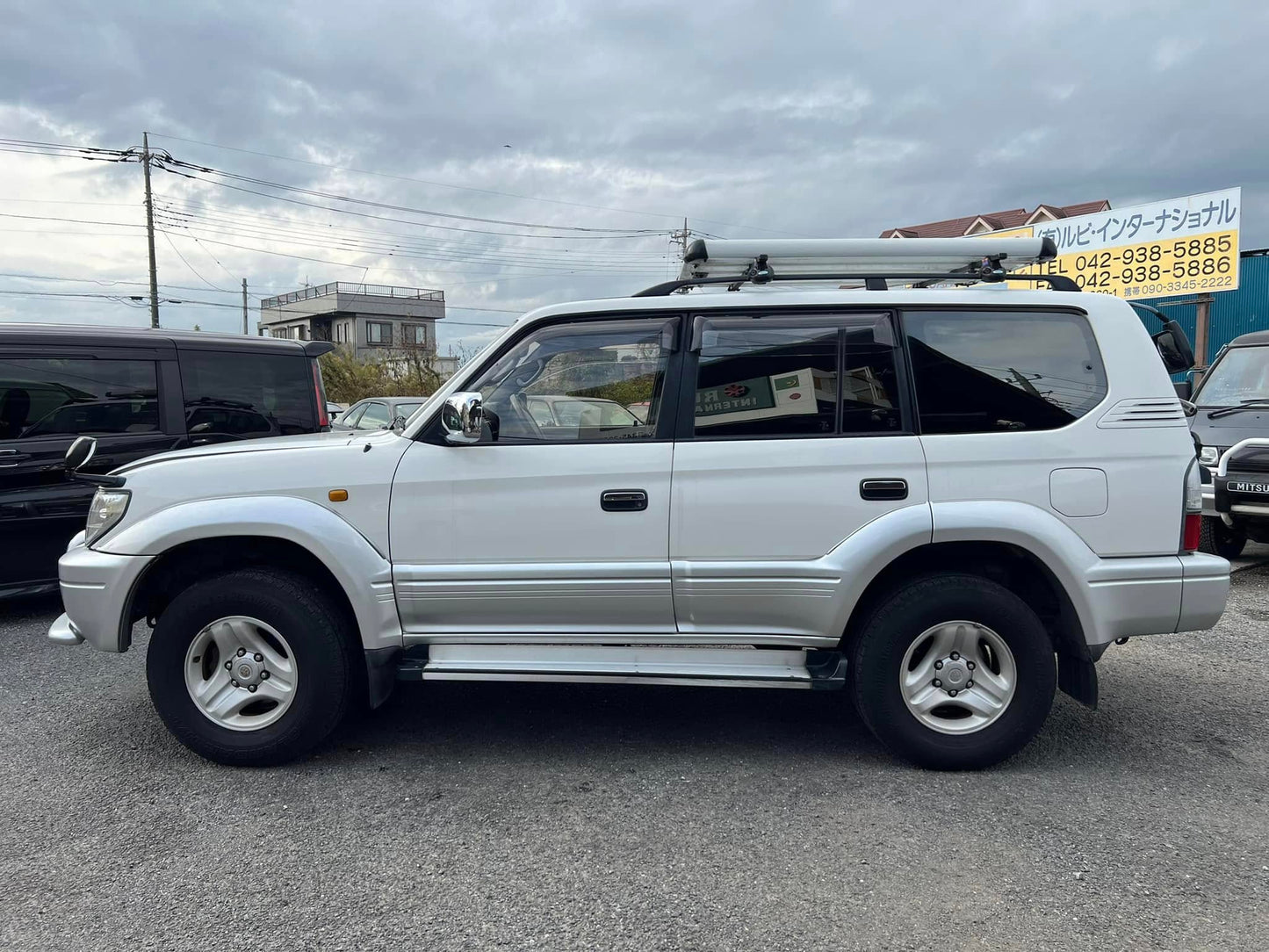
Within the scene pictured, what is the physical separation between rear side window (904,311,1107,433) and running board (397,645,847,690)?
3.49 ft

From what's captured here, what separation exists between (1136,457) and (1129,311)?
2.07 feet

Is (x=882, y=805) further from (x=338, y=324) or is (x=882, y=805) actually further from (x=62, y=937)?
(x=338, y=324)

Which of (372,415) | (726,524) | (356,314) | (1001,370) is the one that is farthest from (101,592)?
(356,314)

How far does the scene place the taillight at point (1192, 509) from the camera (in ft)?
11.5

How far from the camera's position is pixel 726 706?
14.7 feet

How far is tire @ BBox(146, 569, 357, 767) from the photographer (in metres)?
3.66

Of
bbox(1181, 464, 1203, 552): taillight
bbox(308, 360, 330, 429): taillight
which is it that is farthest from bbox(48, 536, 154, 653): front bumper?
bbox(1181, 464, 1203, 552): taillight

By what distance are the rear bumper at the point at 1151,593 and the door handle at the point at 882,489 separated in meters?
0.78

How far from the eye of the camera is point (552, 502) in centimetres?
361

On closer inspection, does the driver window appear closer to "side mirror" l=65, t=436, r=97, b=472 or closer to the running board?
the running board

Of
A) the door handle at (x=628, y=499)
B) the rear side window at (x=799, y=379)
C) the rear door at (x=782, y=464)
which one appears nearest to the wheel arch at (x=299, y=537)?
the door handle at (x=628, y=499)

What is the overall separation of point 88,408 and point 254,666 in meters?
3.43

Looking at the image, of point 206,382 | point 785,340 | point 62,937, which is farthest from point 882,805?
point 206,382

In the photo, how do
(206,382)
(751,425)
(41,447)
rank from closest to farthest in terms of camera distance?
(751,425)
(41,447)
(206,382)
